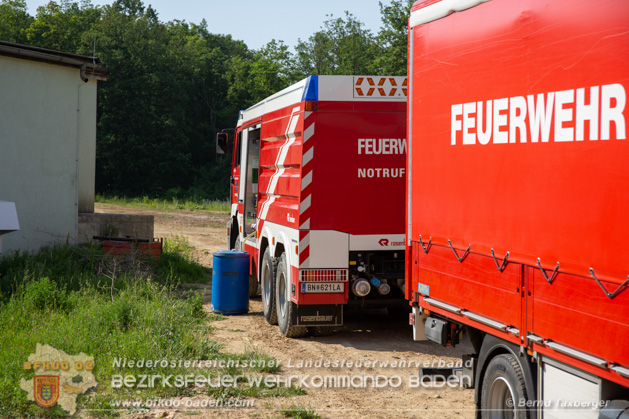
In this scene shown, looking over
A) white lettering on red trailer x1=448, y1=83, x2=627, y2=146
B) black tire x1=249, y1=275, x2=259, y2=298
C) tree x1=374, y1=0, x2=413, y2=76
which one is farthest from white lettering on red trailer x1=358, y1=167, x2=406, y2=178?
tree x1=374, y1=0, x2=413, y2=76

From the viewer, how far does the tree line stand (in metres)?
55.8

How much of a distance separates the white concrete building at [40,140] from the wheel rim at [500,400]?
1084cm

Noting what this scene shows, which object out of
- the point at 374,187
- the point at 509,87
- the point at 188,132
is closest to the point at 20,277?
the point at 374,187

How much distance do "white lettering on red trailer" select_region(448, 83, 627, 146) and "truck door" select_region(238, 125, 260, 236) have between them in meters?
8.18

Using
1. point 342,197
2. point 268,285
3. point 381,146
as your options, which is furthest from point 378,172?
point 268,285

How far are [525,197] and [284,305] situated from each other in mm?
5858

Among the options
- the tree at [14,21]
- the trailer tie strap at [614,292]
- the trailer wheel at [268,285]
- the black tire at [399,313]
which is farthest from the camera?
the tree at [14,21]

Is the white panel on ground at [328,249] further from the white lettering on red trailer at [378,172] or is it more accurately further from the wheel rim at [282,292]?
the wheel rim at [282,292]

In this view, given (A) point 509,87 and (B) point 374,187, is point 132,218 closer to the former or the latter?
(B) point 374,187

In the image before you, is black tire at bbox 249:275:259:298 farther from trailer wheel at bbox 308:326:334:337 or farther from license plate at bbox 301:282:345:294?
license plate at bbox 301:282:345:294

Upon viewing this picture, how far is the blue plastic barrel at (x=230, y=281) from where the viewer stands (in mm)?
11366

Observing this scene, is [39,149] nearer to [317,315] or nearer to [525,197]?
[317,315]

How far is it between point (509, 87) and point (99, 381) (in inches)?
Result: 194

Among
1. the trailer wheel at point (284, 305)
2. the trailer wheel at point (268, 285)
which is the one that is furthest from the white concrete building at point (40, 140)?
the trailer wheel at point (284, 305)
